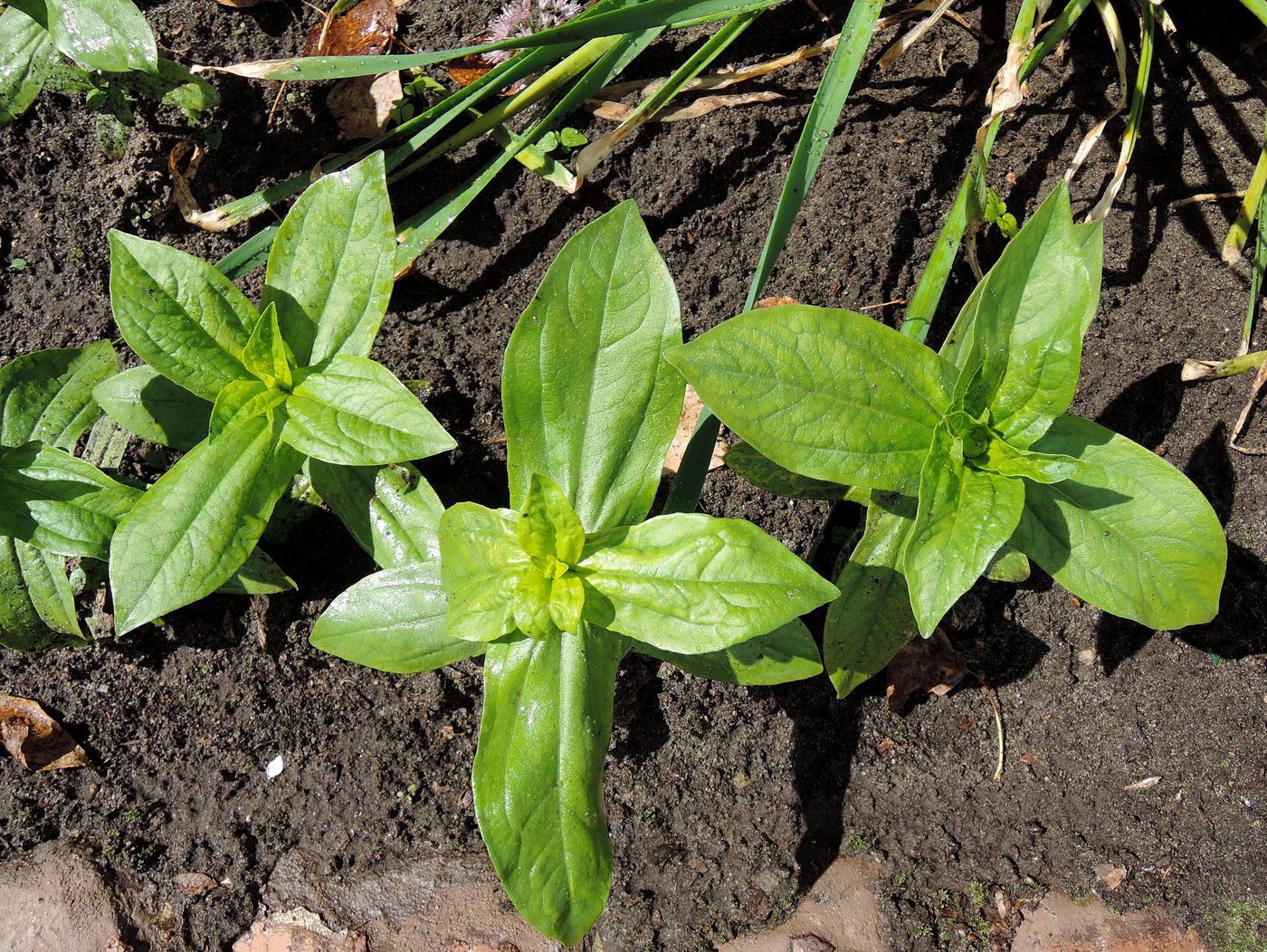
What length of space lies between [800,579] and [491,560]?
563 millimetres

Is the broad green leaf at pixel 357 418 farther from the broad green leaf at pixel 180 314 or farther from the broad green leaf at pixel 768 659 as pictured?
the broad green leaf at pixel 768 659

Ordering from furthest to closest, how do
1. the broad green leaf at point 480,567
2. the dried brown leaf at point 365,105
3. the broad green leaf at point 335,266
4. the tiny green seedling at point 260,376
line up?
1. the dried brown leaf at point 365,105
2. the broad green leaf at point 335,266
3. the tiny green seedling at point 260,376
4. the broad green leaf at point 480,567

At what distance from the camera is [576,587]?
160cm

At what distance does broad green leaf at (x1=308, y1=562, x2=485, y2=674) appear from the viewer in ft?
5.79

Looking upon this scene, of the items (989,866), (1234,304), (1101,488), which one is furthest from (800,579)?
(1234,304)

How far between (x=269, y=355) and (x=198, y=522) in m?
0.36

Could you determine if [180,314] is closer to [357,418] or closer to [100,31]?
[357,418]

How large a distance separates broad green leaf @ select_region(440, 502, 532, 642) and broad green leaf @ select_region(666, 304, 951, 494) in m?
0.45

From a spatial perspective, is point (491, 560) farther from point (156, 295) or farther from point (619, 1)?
point (619, 1)

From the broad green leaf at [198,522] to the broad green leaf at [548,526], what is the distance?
23.0 inches

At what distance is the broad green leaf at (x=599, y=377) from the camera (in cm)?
169

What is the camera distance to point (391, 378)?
5.67 ft

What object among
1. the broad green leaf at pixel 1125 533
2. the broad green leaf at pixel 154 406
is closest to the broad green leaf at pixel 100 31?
the broad green leaf at pixel 154 406

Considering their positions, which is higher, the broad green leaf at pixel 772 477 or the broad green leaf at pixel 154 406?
the broad green leaf at pixel 154 406
